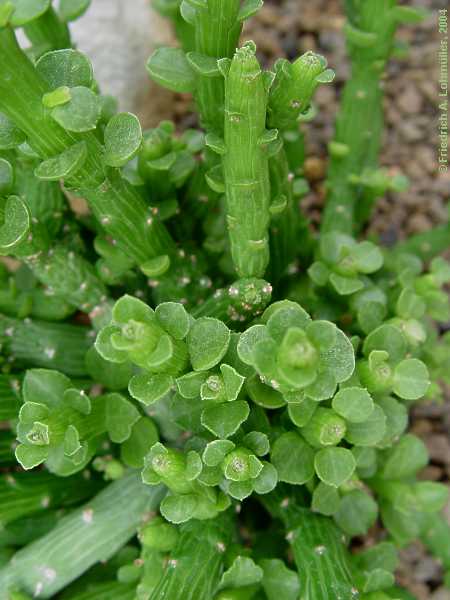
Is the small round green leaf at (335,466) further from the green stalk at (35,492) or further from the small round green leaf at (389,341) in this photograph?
the green stalk at (35,492)

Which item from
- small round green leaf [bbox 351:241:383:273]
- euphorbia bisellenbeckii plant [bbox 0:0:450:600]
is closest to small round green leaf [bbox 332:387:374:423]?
euphorbia bisellenbeckii plant [bbox 0:0:450:600]

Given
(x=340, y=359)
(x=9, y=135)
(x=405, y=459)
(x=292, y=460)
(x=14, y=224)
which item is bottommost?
(x=405, y=459)

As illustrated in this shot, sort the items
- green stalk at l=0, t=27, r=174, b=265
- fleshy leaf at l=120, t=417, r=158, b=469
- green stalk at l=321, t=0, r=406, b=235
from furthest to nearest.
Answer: green stalk at l=321, t=0, r=406, b=235 < fleshy leaf at l=120, t=417, r=158, b=469 < green stalk at l=0, t=27, r=174, b=265

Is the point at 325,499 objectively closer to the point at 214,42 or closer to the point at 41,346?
the point at 41,346

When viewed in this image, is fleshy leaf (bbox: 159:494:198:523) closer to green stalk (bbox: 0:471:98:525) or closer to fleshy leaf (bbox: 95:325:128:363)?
fleshy leaf (bbox: 95:325:128:363)

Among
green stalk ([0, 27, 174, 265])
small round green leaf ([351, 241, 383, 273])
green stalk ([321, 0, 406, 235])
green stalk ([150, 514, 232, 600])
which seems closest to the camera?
green stalk ([0, 27, 174, 265])

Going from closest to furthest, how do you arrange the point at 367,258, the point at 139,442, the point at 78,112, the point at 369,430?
1. the point at 78,112
2. the point at 369,430
3. the point at 139,442
4. the point at 367,258

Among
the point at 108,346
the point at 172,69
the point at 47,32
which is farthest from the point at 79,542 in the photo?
the point at 47,32
